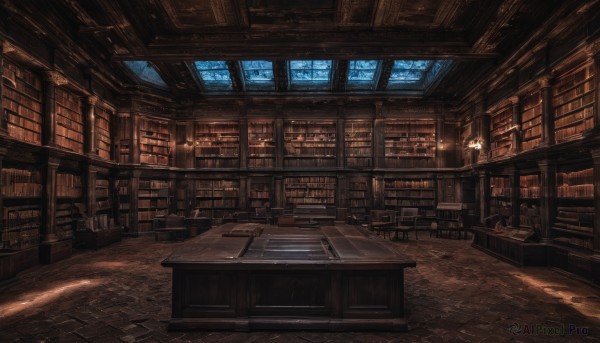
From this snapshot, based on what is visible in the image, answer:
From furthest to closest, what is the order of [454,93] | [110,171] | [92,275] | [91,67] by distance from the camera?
[454,93], [110,171], [91,67], [92,275]

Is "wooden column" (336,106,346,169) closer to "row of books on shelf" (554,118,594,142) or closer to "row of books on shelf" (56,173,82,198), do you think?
"row of books on shelf" (554,118,594,142)

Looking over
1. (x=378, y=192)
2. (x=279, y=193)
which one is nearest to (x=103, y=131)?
(x=279, y=193)

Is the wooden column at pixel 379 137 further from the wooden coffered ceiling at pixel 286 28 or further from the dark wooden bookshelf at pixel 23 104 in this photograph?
the dark wooden bookshelf at pixel 23 104

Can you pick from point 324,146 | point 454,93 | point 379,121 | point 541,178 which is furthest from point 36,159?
point 454,93

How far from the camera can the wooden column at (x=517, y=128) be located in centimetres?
761

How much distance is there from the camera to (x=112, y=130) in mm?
10164

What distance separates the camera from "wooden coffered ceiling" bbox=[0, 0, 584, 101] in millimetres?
6152

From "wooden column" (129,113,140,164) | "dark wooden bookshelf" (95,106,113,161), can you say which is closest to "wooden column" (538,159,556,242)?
"wooden column" (129,113,140,164)

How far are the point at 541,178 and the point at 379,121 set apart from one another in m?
5.76

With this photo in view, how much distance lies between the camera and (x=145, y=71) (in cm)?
1017

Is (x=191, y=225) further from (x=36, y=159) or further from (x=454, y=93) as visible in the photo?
(x=454, y=93)

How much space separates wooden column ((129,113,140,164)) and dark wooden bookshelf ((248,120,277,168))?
12.5 ft

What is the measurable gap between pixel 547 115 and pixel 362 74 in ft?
18.3

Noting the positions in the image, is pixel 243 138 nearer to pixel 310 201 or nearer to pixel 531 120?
pixel 310 201
